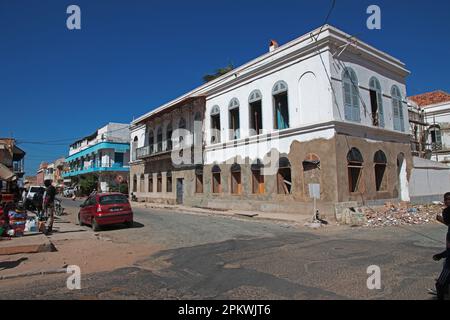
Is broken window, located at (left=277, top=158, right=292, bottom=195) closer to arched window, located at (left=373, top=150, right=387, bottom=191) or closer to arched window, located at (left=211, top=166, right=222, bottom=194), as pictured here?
arched window, located at (left=373, top=150, right=387, bottom=191)

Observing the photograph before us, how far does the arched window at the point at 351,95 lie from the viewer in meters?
17.4

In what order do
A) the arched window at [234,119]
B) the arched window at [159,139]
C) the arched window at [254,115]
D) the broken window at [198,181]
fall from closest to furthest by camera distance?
1. the arched window at [254,115]
2. the arched window at [234,119]
3. the broken window at [198,181]
4. the arched window at [159,139]

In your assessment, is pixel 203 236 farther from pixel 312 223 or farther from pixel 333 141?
pixel 333 141

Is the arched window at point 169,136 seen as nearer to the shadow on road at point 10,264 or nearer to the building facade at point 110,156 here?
the building facade at point 110,156

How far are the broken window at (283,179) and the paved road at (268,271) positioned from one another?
8.11 meters

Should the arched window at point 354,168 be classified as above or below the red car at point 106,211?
above

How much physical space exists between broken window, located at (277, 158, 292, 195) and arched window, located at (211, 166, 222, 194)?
6312 mm

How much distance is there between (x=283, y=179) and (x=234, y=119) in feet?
22.1

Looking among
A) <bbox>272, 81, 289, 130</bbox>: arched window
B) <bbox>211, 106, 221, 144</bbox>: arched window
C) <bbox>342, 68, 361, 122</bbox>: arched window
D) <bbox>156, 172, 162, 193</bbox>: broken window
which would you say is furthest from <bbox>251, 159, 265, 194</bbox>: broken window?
<bbox>156, 172, 162, 193</bbox>: broken window

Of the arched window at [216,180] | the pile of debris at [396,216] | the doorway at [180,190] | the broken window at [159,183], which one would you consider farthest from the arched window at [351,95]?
the broken window at [159,183]

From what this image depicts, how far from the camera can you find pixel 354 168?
1747 cm

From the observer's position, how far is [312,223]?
14.2 metres

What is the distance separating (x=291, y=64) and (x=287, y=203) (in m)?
8.08
